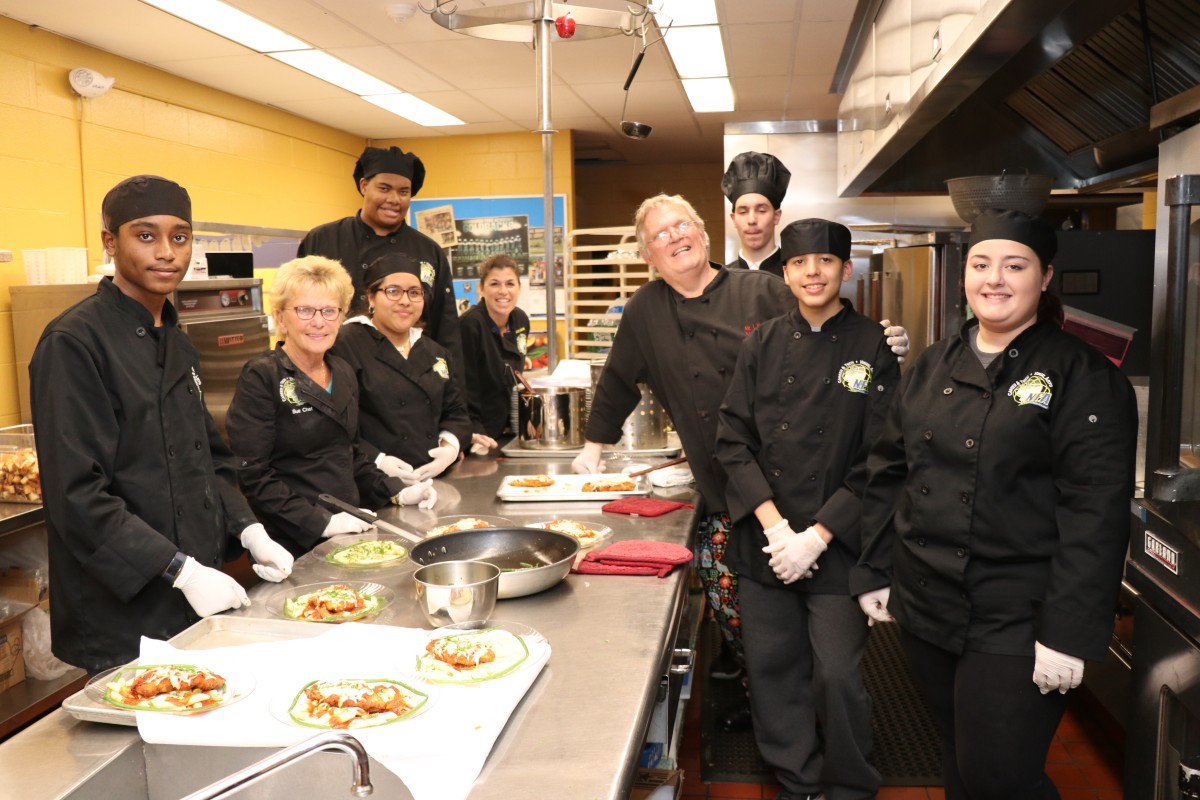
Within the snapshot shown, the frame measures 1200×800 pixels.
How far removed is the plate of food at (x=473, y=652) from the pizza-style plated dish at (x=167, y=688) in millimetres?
306

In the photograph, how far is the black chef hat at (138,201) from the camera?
206 centimetres

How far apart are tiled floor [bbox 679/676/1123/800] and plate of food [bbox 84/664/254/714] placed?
1.90m

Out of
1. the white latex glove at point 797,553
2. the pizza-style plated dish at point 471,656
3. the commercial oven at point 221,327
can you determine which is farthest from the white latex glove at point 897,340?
the commercial oven at point 221,327

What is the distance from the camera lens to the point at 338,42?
552 cm

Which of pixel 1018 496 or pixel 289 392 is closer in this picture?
pixel 1018 496

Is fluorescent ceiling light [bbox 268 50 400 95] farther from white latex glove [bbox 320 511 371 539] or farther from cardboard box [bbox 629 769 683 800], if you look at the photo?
cardboard box [bbox 629 769 683 800]

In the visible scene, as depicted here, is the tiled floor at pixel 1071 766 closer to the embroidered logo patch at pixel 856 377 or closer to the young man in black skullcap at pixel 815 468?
the young man in black skullcap at pixel 815 468

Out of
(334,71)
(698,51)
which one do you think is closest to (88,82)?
(334,71)

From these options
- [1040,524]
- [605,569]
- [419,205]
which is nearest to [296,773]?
[605,569]

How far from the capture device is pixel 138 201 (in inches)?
81.1

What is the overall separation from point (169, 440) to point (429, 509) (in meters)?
0.82

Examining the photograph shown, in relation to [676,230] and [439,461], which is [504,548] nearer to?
[439,461]

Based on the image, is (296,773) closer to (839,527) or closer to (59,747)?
(59,747)

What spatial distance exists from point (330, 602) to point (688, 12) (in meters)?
4.00
